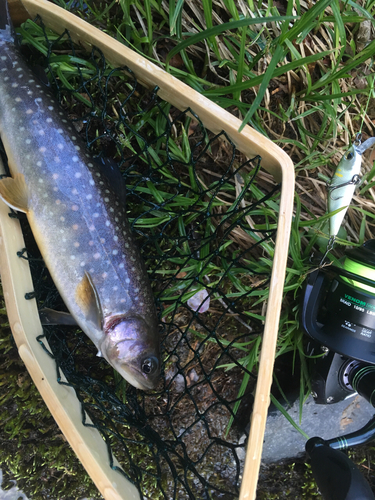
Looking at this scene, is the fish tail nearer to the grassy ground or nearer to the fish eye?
the grassy ground

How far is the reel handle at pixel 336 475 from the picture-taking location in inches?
48.3

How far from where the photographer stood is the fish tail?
1171 millimetres

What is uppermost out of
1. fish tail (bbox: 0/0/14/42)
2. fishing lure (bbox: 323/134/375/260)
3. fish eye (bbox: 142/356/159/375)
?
fish tail (bbox: 0/0/14/42)

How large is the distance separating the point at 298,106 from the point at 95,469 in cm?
167

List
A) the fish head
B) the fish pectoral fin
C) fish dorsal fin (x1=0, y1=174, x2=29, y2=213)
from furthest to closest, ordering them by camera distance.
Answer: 1. the fish pectoral fin
2. the fish head
3. fish dorsal fin (x1=0, y1=174, x2=29, y2=213)

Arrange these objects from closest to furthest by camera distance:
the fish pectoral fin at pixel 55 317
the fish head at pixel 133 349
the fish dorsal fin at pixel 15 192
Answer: the fish dorsal fin at pixel 15 192 < the fish head at pixel 133 349 < the fish pectoral fin at pixel 55 317

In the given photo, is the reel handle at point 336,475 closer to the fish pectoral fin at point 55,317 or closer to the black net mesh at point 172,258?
the black net mesh at point 172,258

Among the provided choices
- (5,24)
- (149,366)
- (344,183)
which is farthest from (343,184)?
(5,24)

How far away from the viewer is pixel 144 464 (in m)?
1.58

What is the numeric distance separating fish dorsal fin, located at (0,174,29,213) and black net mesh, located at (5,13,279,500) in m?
0.33

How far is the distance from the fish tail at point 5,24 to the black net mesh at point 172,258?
0.10m

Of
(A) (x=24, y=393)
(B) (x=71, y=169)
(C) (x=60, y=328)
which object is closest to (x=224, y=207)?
(B) (x=71, y=169)

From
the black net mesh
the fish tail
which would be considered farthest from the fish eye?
the fish tail

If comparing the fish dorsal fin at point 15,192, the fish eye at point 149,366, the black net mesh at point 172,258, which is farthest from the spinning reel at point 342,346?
the fish dorsal fin at point 15,192
